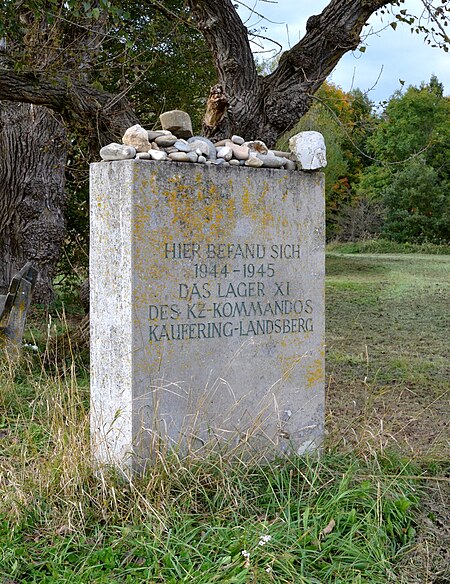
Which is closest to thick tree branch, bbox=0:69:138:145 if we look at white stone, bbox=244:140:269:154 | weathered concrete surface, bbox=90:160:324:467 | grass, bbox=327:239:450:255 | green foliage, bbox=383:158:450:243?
white stone, bbox=244:140:269:154

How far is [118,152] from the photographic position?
4.82m

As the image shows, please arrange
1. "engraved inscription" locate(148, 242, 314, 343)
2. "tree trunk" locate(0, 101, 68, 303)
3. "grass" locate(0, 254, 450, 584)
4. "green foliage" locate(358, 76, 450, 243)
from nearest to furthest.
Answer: "grass" locate(0, 254, 450, 584), "engraved inscription" locate(148, 242, 314, 343), "tree trunk" locate(0, 101, 68, 303), "green foliage" locate(358, 76, 450, 243)

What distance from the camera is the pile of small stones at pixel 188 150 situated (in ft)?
15.9

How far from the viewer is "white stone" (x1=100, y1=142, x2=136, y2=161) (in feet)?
15.7

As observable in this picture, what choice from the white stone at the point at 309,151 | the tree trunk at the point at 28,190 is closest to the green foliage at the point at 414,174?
the tree trunk at the point at 28,190

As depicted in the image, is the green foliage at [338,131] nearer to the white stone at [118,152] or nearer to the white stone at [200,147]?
the white stone at [200,147]

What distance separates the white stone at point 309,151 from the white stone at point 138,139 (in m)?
1.09

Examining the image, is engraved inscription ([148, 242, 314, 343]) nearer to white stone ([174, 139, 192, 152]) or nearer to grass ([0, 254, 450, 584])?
white stone ([174, 139, 192, 152])

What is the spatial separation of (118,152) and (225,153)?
27.3 inches

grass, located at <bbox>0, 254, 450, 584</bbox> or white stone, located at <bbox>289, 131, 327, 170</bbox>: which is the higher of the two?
white stone, located at <bbox>289, 131, 327, 170</bbox>

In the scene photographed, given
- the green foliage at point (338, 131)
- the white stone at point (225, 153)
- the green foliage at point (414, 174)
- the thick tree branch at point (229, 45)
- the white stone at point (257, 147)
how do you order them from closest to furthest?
the white stone at point (225, 153), the white stone at point (257, 147), the thick tree branch at point (229, 45), the green foliage at point (338, 131), the green foliage at point (414, 174)

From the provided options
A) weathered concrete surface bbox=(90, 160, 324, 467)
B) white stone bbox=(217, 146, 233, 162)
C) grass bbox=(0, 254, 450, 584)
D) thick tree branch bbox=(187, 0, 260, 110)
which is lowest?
grass bbox=(0, 254, 450, 584)

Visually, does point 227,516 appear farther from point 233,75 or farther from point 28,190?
point 28,190

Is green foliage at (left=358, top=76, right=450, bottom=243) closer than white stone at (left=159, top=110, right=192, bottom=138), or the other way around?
white stone at (left=159, top=110, right=192, bottom=138)
